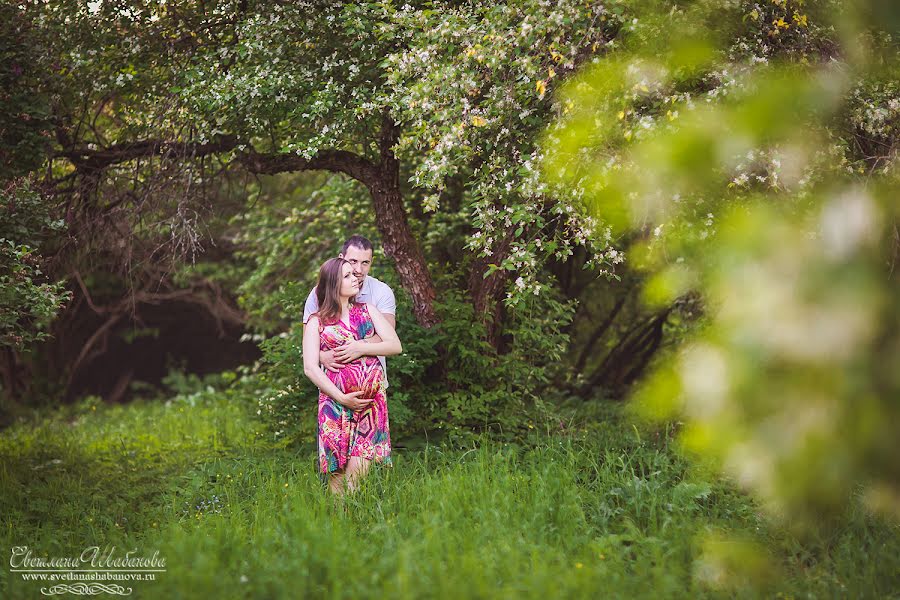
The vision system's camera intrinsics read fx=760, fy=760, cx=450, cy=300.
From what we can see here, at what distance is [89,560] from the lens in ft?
14.8

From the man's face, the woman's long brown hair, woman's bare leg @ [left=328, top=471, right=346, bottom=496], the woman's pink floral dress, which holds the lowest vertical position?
woman's bare leg @ [left=328, top=471, right=346, bottom=496]

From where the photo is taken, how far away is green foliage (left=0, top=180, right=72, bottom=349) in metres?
5.46

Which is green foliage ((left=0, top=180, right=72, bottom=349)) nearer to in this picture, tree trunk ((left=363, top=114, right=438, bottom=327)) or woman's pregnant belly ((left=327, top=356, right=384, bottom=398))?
woman's pregnant belly ((left=327, top=356, right=384, bottom=398))

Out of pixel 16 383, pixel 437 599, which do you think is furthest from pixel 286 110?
pixel 16 383

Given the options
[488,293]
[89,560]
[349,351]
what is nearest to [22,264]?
[89,560]

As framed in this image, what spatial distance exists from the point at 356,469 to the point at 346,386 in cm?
56

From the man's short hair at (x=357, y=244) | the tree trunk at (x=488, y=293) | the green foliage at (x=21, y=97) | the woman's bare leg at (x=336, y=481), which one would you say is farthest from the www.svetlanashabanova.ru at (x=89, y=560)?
the tree trunk at (x=488, y=293)

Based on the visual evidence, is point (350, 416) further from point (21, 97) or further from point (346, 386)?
point (21, 97)

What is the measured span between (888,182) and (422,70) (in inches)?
119

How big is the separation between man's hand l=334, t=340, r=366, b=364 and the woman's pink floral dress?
6 centimetres

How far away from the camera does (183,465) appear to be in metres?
7.34

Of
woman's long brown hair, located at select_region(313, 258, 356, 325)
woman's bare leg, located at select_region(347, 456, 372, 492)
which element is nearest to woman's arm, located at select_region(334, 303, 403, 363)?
woman's long brown hair, located at select_region(313, 258, 356, 325)

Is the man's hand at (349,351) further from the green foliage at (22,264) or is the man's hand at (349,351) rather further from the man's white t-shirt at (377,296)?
the green foliage at (22,264)

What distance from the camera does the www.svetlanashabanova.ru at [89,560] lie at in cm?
416
